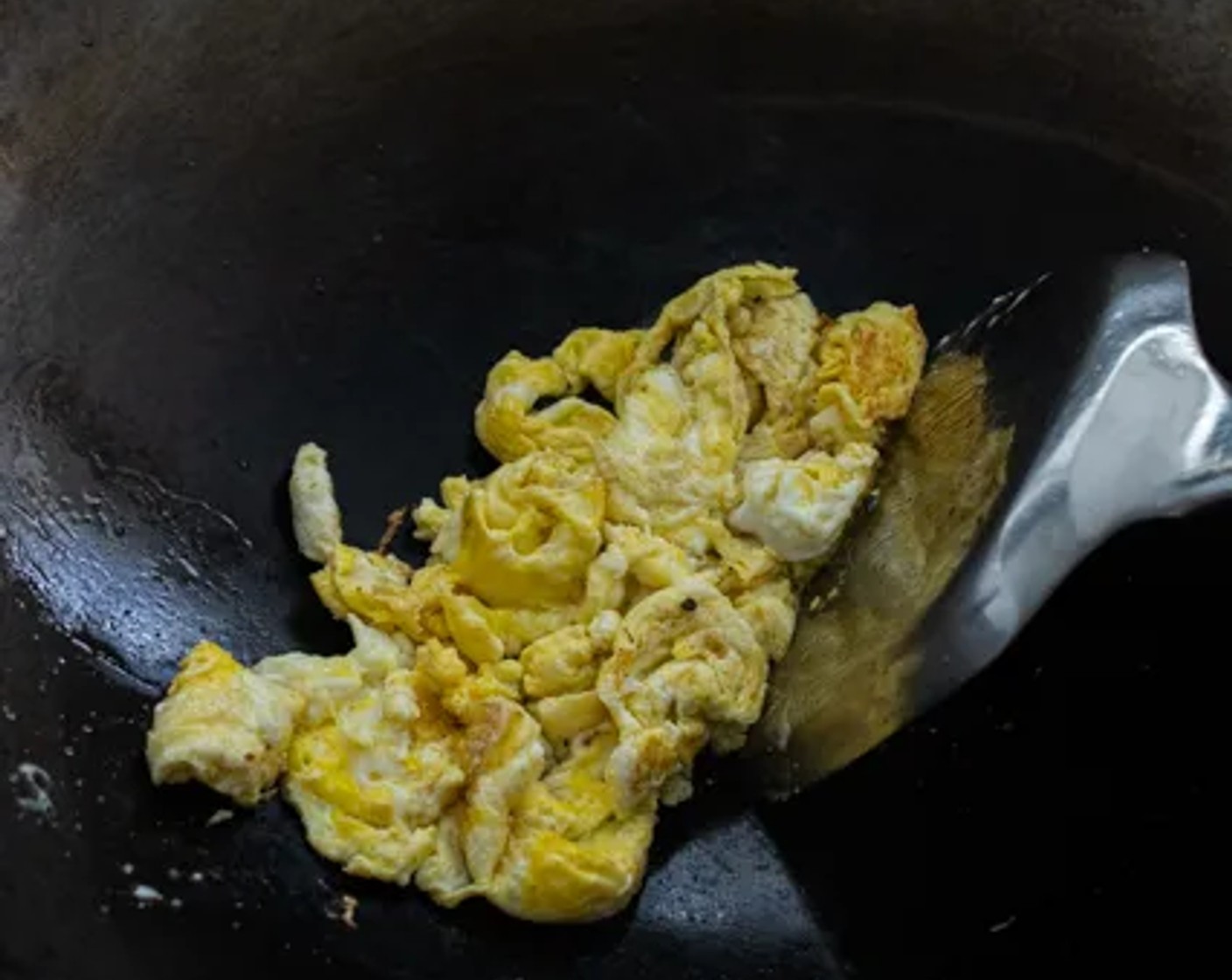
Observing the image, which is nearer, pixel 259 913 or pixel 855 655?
pixel 259 913

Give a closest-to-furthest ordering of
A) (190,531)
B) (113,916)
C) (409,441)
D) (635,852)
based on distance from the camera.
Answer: (113,916) < (635,852) < (190,531) < (409,441)

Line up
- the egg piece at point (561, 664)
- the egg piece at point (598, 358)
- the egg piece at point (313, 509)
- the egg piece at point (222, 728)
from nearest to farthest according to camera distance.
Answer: the egg piece at point (222, 728) → the egg piece at point (561, 664) → the egg piece at point (313, 509) → the egg piece at point (598, 358)

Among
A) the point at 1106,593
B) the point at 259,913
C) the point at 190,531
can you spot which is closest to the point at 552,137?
the point at 190,531

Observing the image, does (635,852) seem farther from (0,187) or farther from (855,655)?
(0,187)

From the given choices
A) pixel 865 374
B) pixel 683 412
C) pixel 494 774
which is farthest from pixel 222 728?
pixel 865 374

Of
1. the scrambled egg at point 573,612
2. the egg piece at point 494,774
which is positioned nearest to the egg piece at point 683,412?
the scrambled egg at point 573,612

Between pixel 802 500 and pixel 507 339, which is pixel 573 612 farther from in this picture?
pixel 507 339

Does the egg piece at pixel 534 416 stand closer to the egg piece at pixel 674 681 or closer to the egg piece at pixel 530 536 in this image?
the egg piece at pixel 530 536
